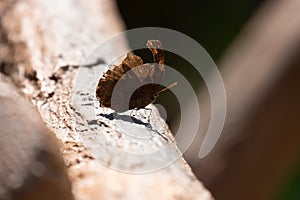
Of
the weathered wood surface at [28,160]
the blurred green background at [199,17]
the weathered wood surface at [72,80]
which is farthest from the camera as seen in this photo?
the blurred green background at [199,17]

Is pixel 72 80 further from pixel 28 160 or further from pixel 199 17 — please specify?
pixel 199 17

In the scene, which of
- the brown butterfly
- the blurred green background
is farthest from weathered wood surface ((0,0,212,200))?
the blurred green background

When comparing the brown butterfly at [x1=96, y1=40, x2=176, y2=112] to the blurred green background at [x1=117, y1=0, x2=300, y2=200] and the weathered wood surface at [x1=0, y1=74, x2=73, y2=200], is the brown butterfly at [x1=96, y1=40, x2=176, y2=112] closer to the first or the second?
the weathered wood surface at [x1=0, y1=74, x2=73, y2=200]

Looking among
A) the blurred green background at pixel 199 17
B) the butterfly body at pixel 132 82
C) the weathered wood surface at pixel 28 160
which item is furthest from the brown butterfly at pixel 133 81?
the blurred green background at pixel 199 17

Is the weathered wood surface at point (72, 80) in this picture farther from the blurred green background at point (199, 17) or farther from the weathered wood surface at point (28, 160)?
the blurred green background at point (199, 17)

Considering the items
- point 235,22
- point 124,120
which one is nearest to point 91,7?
point 124,120

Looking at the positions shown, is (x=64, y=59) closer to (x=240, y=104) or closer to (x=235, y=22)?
(x=240, y=104)

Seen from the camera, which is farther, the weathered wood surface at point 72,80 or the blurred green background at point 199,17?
the blurred green background at point 199,17
